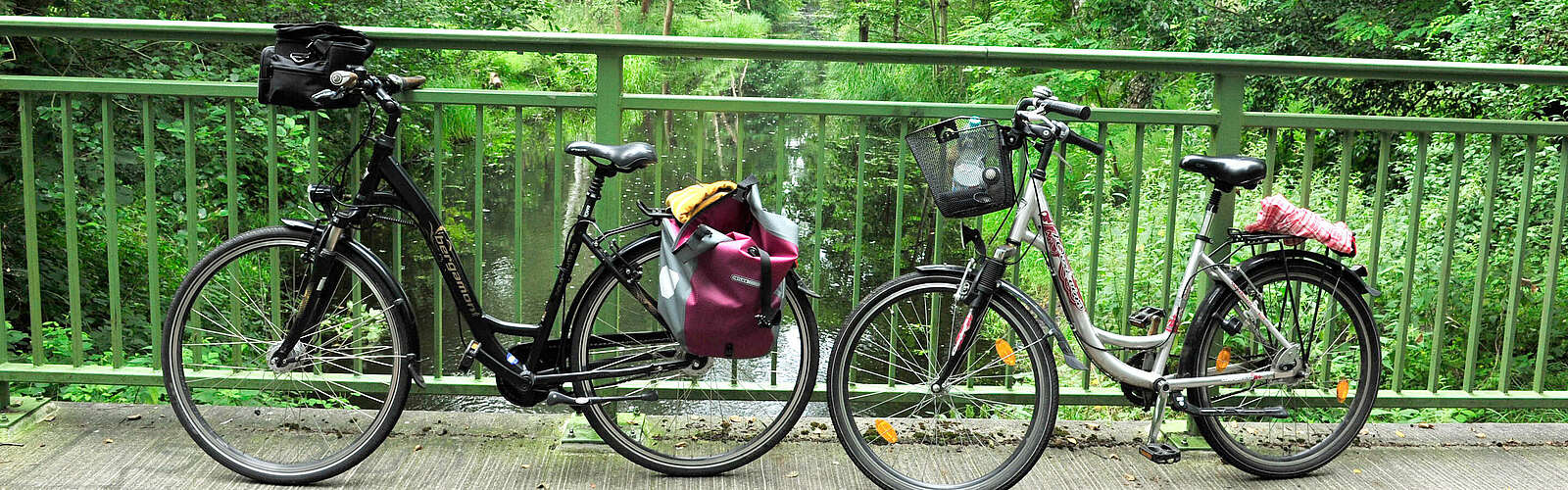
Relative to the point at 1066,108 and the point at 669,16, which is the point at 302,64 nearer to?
the point at 1066,108

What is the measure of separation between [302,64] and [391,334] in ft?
2.52

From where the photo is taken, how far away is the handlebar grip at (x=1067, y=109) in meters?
2.95

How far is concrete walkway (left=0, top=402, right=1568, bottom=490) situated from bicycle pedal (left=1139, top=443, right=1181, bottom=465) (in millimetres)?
101

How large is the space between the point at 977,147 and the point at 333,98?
1.66 metres

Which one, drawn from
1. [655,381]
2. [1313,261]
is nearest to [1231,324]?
[1313,261]

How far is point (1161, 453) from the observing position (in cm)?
334

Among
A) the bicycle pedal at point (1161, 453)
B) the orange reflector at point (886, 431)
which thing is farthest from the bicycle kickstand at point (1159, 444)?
the orange reflector at point (886, 431)

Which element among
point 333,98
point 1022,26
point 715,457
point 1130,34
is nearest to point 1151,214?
point 1130,34

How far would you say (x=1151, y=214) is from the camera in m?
9.99

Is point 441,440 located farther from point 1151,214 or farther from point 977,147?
point 1151,214

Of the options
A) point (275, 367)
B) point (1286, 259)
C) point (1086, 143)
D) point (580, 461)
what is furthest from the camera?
point (580, 461)

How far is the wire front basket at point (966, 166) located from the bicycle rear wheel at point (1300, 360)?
824 millimetres

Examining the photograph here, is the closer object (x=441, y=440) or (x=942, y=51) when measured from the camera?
(x=942, y=51)

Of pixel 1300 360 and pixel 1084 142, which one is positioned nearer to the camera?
pixel 1084 142
